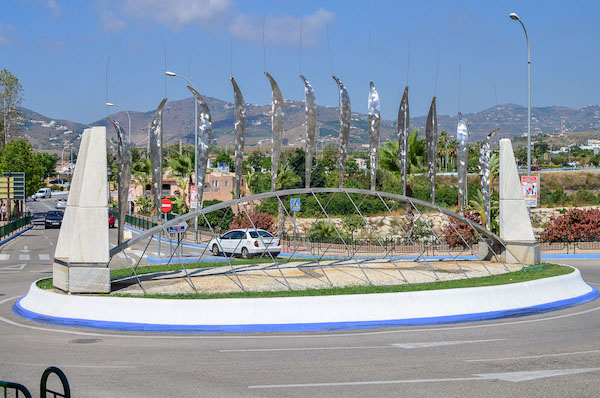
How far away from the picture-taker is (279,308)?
699 inches

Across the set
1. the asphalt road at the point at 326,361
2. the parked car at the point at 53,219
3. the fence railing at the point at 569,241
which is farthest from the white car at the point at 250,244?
the parked car at the point at 53,219

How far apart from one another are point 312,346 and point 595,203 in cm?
7273

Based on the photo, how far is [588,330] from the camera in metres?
17.0

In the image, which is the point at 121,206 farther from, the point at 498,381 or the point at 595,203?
the point at 595,203

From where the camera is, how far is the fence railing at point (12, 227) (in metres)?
55.0

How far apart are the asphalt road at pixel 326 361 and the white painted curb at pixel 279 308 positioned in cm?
75

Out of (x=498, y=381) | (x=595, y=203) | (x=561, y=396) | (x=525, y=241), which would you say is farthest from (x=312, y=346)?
(x=595, y=203)

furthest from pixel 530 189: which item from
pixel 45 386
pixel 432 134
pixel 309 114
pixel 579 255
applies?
pixel 45 386

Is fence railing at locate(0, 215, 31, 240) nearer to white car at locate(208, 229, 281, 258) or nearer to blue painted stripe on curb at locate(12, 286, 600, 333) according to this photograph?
white car at locate(208, 229, 281, 258)

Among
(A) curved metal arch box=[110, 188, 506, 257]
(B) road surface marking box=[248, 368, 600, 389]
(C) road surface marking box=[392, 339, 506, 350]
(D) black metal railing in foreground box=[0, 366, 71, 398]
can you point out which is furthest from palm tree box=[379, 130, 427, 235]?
(D) black metal railing in foreground box=[0, 366, 71, 398]

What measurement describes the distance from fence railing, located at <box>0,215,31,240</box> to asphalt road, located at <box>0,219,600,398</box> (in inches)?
1527

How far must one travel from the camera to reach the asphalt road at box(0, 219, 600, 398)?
1142 cm

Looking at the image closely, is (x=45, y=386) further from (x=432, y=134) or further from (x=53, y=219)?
(x=53, y=219)

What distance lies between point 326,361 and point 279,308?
14.0 feet
